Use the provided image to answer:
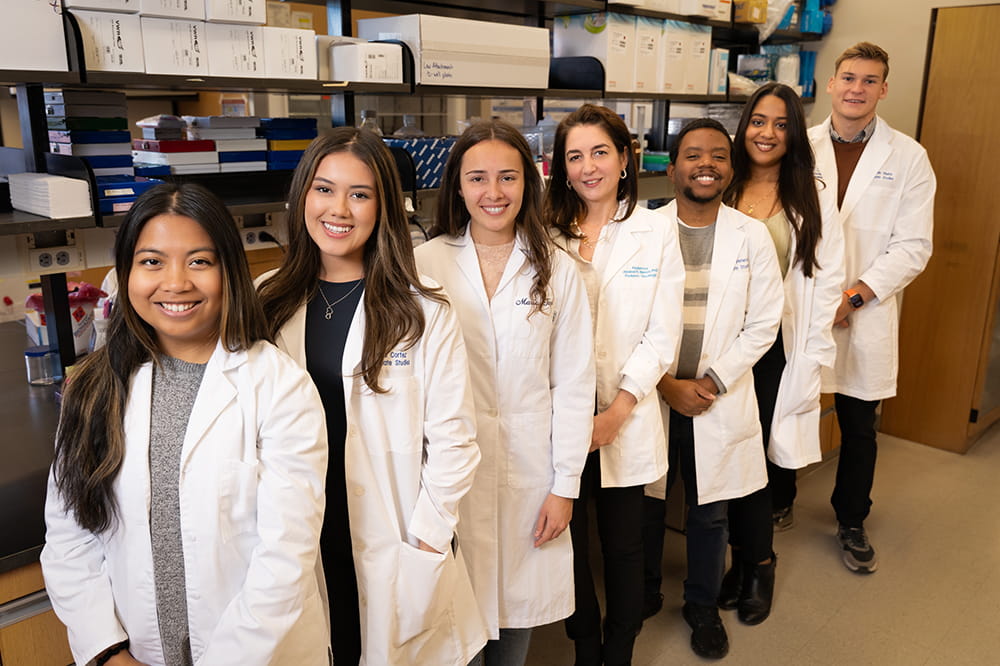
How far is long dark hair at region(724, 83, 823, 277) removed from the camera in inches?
90.7

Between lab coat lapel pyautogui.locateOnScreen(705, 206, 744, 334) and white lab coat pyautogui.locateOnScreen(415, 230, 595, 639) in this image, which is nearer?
white lab coat pyautogui.locateOnScreen(415, 230, 595, 639)

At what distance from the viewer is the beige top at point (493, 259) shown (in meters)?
1.70

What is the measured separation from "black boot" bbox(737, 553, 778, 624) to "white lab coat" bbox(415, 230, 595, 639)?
36.6 inches

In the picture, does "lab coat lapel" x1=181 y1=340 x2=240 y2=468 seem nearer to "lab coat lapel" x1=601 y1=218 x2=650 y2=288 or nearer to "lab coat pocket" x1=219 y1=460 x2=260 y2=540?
"lab coat pocket" x1=219 y1=460 x2=260 y2=540

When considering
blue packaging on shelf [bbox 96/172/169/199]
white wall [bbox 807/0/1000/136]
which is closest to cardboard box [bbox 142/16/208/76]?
blue packaging on shelf [bbox 96/172/169/199]

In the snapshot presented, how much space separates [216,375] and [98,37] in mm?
874

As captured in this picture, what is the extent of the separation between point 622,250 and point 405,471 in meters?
0.80

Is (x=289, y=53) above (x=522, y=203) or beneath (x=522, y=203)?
above

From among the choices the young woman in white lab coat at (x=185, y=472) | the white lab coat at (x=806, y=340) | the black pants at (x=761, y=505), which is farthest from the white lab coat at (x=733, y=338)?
the young woman in white lab coat at (x=185, y=472)

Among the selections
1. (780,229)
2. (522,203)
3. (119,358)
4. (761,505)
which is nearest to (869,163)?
(780,229)

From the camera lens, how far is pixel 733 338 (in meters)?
2.16

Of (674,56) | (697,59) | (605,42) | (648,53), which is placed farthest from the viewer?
(697,59)

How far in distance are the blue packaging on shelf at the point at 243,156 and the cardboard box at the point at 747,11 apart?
7.56 feet

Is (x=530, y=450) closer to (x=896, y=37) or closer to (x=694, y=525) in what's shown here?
(x=694, y=525)
